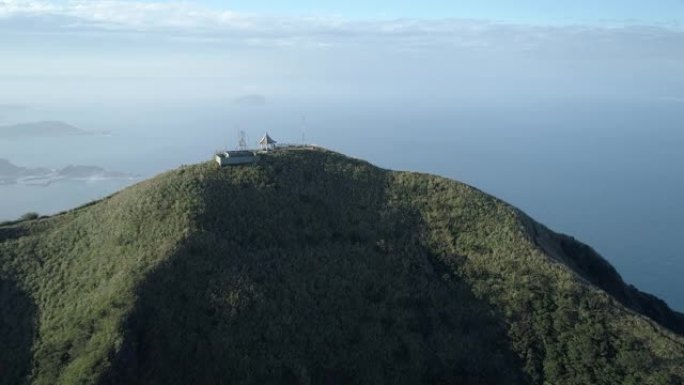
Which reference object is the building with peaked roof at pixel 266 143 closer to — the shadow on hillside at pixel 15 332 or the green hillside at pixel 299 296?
the green hillside at pixel 299 296

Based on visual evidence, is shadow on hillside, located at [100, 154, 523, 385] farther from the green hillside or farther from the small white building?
the small white building

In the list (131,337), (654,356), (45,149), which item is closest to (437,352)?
(654,356)

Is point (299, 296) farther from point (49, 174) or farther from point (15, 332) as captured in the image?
point (49, 174)

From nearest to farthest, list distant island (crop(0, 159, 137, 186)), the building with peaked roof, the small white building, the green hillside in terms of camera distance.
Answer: the green hillside, the small white building, the building with peaked roof, distant island (crop(0, 159, 137, 186))

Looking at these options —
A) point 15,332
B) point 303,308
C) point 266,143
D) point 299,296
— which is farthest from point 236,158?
point 15,332

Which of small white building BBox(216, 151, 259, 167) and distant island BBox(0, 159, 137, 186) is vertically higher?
small white building BBox(216, 151, 259, 167)

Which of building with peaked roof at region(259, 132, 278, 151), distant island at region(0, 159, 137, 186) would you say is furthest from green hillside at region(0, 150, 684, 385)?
distant island at region(0, 159, 137, 186)

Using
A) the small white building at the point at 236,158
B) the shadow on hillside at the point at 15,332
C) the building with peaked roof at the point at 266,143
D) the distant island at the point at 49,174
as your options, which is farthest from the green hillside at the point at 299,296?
the distant island at the point at 49,174
